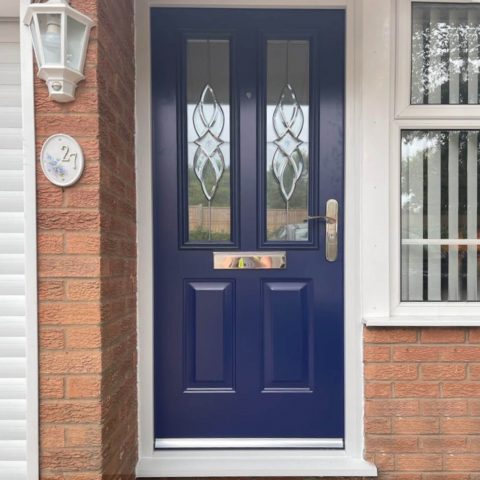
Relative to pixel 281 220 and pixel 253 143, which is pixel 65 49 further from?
pixel 281 220

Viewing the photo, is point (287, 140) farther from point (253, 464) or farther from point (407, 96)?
point (253, 464)

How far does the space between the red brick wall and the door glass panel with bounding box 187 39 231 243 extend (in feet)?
3.15

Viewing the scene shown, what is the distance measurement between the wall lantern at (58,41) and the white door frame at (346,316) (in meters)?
0.53

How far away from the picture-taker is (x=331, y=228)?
6.38 ft

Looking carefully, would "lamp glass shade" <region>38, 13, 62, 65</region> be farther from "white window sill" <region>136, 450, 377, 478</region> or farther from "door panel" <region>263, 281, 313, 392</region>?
"white window sill" <region>136, 450, 377, 478</region>

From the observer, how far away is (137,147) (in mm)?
1929

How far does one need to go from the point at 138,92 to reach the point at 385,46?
1.23 metres

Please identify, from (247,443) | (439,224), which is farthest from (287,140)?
(247,443)

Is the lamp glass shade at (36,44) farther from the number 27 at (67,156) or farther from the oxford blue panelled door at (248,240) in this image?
the oxford blue panelled door at (248,240)

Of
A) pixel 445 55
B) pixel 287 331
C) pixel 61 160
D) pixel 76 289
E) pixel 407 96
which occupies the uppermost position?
pixel 445 55

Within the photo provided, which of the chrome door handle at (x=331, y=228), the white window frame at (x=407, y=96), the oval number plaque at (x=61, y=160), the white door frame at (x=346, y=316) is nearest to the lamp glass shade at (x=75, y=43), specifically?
the oval number plaque at (x=61, y=160)

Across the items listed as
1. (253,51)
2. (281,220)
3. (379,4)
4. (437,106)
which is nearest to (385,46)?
(379,4)

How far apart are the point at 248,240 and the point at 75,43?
44.1 inches

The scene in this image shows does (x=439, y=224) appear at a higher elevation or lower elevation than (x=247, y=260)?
higher
